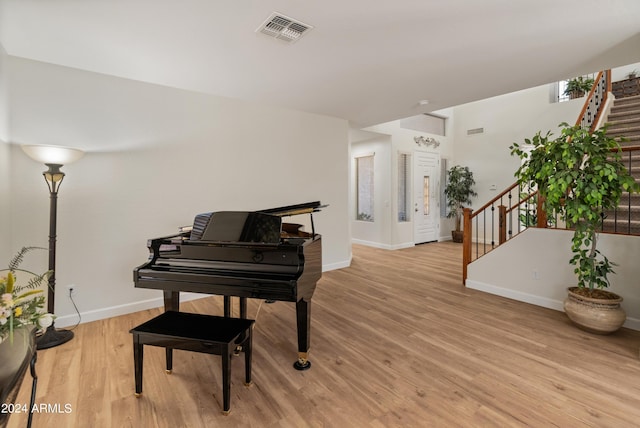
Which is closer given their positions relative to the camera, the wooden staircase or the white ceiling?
the white ceiling

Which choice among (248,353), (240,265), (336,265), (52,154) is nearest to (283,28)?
(240,265)

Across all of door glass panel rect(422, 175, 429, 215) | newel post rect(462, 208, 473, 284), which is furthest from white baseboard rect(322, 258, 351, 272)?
door glass panel rect(422, 175, 429, 215)

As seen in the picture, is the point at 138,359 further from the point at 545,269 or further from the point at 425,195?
the point at 425,195

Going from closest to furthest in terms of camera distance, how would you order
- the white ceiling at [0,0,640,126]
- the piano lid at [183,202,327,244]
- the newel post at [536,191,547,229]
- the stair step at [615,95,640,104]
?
the white ceiling at [0,0,640,126]
the piano lid at [183,202,327,244]
the newel post at [536,191,547,229]
the stair step at [615,95,640,104]

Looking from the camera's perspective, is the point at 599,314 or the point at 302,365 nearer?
the point at 302,365

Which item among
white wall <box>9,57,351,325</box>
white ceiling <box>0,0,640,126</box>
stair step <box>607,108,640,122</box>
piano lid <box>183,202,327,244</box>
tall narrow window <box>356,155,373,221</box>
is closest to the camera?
white ceiling <box>0,0,640,126</box>

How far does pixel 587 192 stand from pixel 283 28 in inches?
121

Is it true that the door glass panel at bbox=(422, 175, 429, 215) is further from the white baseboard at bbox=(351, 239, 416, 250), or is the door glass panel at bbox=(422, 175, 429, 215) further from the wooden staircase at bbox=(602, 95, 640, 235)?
the wooden staircase at bbox=(602, 95, 640, 235)

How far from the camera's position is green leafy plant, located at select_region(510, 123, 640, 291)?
8.36 feet

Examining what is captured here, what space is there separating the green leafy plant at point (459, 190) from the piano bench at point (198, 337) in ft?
23.3

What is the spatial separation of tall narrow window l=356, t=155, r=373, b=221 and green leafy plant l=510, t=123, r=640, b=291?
4.33 m

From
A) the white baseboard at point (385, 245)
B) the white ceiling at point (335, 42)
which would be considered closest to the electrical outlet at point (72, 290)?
the white ceiling at point (335, 42)

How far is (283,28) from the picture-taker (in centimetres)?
229

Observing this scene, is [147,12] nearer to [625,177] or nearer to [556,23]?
[556,23]
